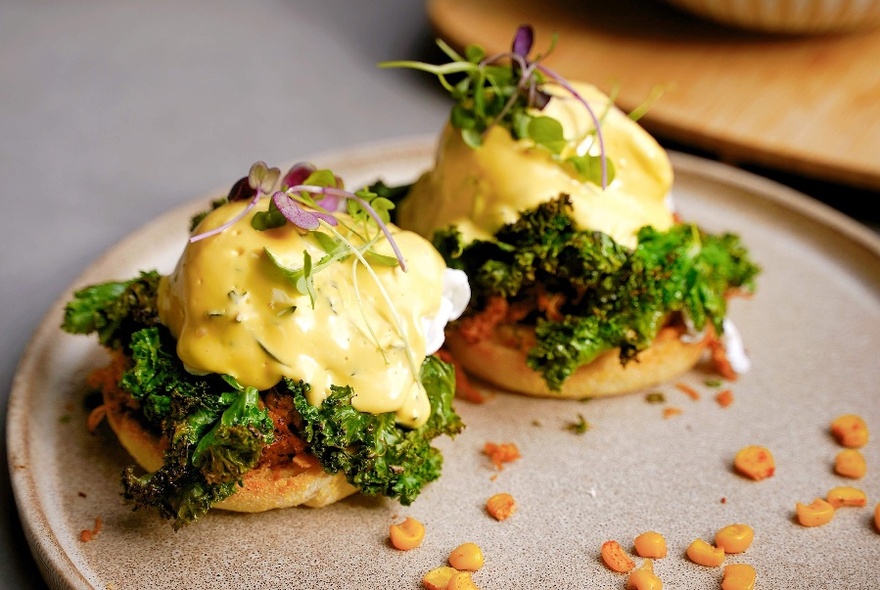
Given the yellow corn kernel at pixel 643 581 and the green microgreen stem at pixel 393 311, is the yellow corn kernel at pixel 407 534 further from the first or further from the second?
the yellow corn kernel at pixel 643 581

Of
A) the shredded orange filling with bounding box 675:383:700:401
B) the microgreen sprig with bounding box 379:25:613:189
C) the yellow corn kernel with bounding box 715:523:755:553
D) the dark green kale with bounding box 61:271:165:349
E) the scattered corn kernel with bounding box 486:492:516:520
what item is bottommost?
the scattered corn kernel with bounding box 486:492:516:520

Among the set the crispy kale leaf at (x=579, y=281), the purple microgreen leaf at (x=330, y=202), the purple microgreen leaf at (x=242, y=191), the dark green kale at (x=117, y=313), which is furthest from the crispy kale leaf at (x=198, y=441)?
the crispy kale leaf at (x=579, y=281)

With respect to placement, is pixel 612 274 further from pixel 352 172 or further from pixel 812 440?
pixel 352 172

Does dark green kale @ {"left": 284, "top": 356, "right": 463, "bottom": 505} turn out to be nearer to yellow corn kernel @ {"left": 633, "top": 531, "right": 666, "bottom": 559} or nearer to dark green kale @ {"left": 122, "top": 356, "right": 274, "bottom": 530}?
dark green kale @ {"left": 122, "top": 356, "right": 274, "bottom": 530}

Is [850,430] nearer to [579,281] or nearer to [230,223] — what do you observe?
[579,281]

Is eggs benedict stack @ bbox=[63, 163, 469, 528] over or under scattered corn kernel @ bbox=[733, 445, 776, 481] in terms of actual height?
over

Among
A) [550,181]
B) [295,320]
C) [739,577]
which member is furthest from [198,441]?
[739,577]

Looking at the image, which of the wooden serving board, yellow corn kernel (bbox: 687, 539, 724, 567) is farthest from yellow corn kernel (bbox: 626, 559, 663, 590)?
the wooden serving board
